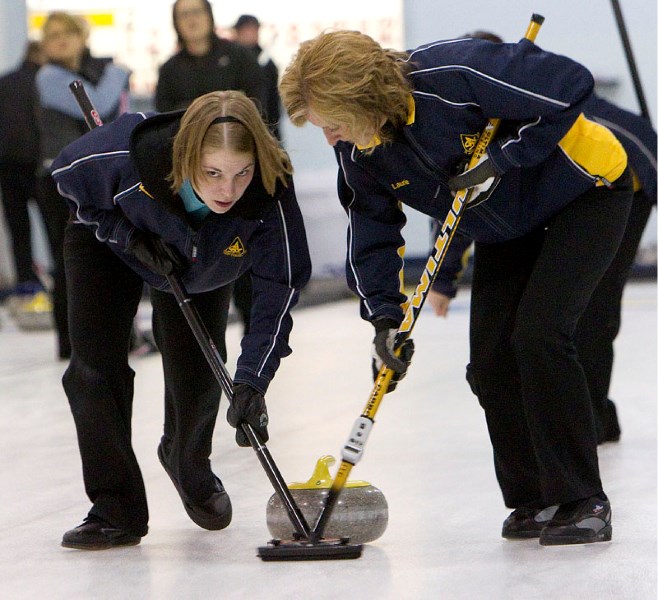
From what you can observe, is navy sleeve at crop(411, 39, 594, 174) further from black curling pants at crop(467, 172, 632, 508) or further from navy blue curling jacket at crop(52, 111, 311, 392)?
navy blue curling jacket at crop(52, 111, 311, 392)

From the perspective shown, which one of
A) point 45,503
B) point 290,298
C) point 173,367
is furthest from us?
point 45,503

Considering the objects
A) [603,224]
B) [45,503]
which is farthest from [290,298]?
[45,503]

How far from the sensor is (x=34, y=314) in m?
7.03

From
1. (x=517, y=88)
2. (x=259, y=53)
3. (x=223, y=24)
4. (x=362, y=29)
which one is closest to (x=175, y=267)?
(x=517, y=88)

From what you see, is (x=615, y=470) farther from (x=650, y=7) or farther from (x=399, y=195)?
(x=650, y=7)

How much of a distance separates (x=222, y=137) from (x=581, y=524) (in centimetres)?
105

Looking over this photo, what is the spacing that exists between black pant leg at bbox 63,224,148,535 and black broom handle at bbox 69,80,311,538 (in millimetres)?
147

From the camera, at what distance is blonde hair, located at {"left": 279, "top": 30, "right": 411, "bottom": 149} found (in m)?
2.25

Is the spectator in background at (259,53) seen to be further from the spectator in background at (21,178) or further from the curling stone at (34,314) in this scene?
the curling stone at (34,314)

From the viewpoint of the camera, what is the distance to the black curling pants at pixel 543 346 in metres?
2.43

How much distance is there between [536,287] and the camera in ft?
8.09

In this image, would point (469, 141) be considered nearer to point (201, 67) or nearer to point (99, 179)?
point (99, 179)

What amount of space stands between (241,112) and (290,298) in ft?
1.34

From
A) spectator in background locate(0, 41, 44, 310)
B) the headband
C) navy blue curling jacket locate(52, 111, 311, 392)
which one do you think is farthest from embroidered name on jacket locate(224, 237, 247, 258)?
spectator in background locate(0, 41, 44, 310)
